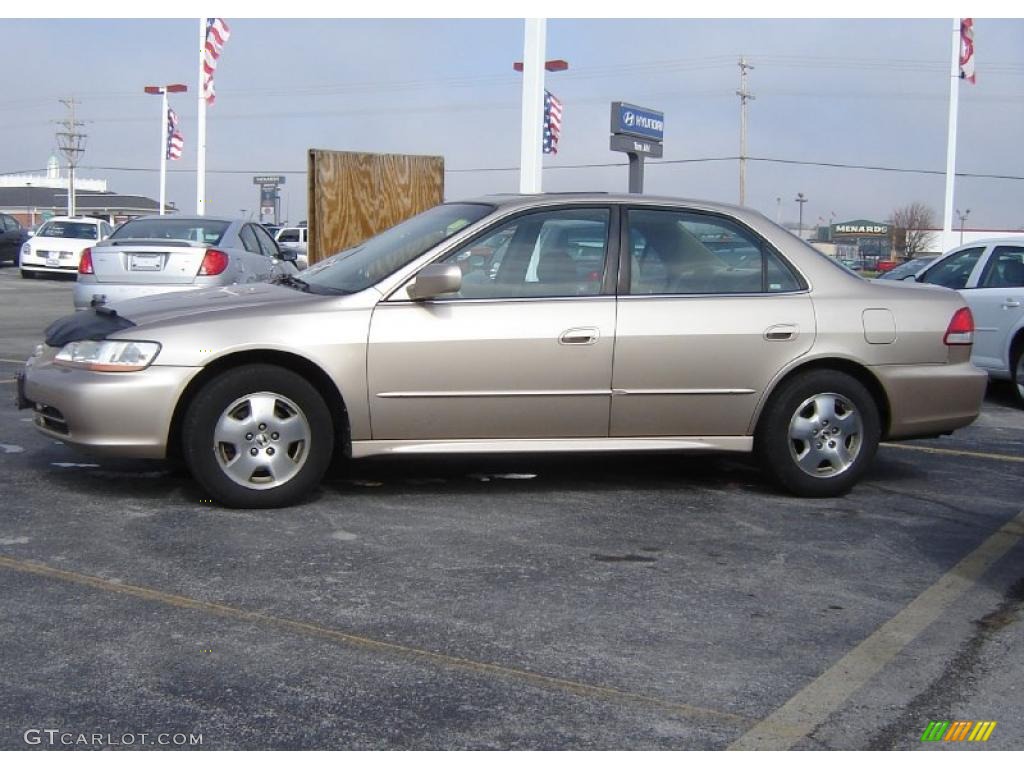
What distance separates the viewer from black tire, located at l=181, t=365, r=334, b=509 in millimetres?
5914

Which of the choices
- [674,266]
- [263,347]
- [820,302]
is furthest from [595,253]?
[263,347]

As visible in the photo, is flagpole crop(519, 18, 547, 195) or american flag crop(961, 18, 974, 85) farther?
american flag crop(961, 18, 974, 85)

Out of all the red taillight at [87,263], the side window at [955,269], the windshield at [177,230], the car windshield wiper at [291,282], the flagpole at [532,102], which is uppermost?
the flagpole at [532,102]

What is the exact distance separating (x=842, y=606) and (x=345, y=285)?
2.95m

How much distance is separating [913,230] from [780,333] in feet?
316

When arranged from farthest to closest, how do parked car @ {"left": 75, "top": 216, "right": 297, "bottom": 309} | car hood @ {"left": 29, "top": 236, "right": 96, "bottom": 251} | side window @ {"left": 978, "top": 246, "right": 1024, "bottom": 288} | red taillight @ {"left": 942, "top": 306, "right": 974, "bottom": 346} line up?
car hood @ {"left": 29, "top": 236, "right": 96, "bottom": 251} < parked car @ {"left": 75, "top": 216, "right": 297, "bottom": 309} < side window @ {"left": 978, "top": 246, "right": 1024, "bottom": 288} < red taillight @ {"left": 942, "top": 306, "right": 974, "bottom": 346}

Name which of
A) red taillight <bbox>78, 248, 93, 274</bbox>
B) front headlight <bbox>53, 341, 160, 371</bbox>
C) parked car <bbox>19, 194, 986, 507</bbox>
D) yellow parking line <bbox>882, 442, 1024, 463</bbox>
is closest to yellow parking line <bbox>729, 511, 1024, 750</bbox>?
parked car <bbox>19, 194, 986, 507</bbox>

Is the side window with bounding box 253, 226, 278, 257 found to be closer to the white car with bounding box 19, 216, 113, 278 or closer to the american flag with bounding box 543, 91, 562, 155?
the white car with bounding box 19, 216, 113, 278

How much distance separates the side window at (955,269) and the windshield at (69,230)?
72.6ft

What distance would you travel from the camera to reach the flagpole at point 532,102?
42.5 feet

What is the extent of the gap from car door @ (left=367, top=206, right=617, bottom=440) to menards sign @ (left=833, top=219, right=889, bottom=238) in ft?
332

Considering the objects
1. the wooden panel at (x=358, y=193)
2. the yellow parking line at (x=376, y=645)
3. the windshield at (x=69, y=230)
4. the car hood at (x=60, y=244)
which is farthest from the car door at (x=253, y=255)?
the windshield at (x=69, y=230)

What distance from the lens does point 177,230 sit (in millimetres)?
13164

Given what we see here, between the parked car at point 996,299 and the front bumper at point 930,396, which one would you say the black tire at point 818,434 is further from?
the parked car at point 996,299
